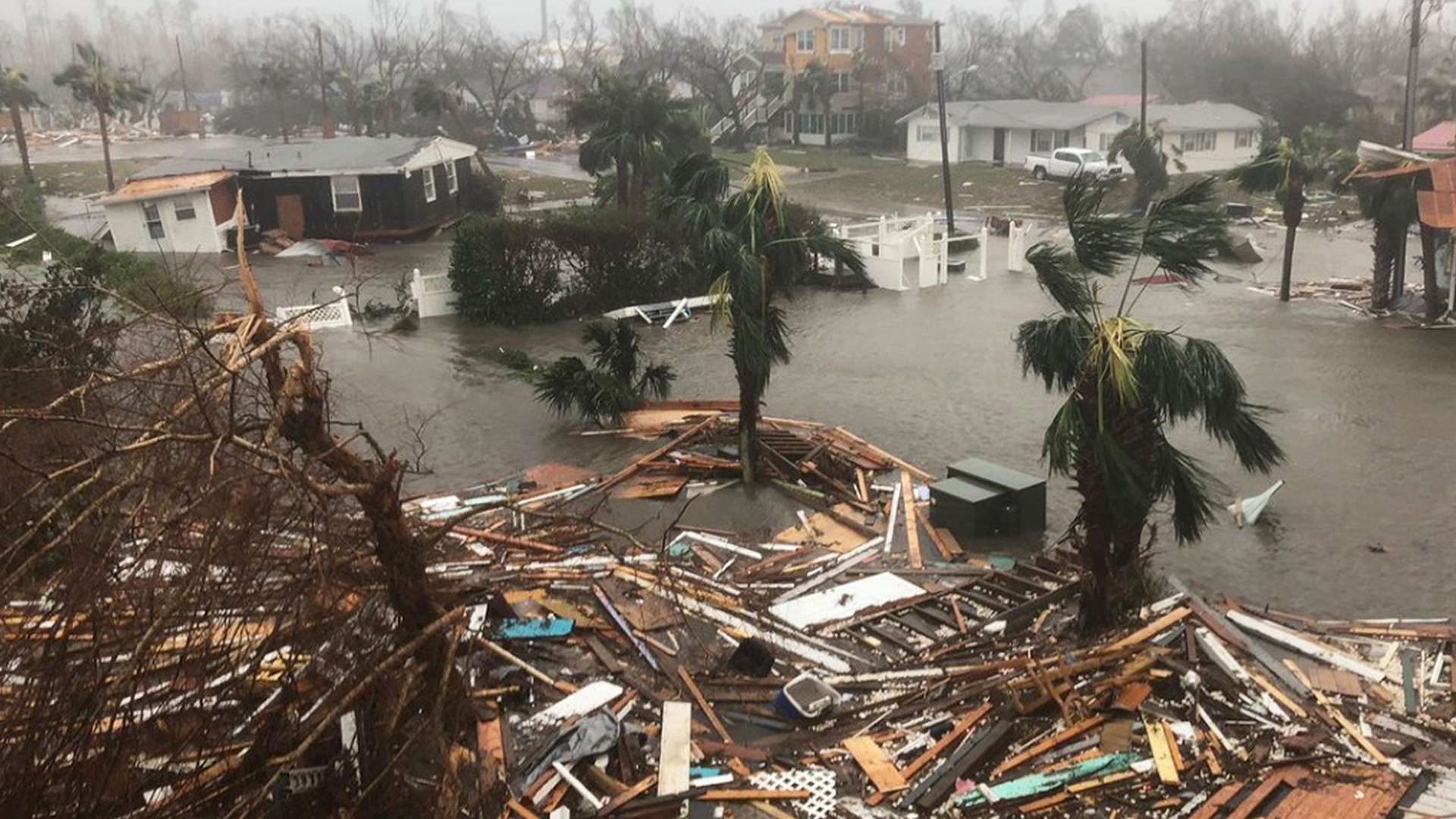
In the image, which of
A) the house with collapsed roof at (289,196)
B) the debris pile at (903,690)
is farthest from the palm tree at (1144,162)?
the debris pile at (903,690)

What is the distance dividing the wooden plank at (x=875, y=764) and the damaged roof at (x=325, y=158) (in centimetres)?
2995

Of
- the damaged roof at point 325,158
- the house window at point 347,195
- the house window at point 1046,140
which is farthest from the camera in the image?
the house window at point 1046,140

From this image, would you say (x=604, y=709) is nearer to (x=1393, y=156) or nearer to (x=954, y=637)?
(x=954, y=637)

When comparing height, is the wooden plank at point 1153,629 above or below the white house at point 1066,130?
below

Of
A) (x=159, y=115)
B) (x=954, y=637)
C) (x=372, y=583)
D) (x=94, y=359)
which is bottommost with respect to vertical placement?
(x=954, y=637)

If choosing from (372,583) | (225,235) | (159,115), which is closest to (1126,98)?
(225,235)

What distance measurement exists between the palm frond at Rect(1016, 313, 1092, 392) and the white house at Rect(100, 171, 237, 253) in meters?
28.9

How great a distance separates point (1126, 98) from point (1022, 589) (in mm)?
66034

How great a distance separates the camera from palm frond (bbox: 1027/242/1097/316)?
31.1ft

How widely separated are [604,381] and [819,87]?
4755 centimetres

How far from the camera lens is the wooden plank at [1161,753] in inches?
291

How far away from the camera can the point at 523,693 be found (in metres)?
8.64

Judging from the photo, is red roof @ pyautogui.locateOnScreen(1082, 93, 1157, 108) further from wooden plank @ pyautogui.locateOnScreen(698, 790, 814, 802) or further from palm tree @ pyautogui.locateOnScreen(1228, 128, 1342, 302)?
wooden plank @ pyautogui.locateOnScreen(698, 790, 814, 802)

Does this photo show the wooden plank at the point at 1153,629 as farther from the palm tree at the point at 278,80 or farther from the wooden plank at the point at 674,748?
the palm tree at the point at 278,80
